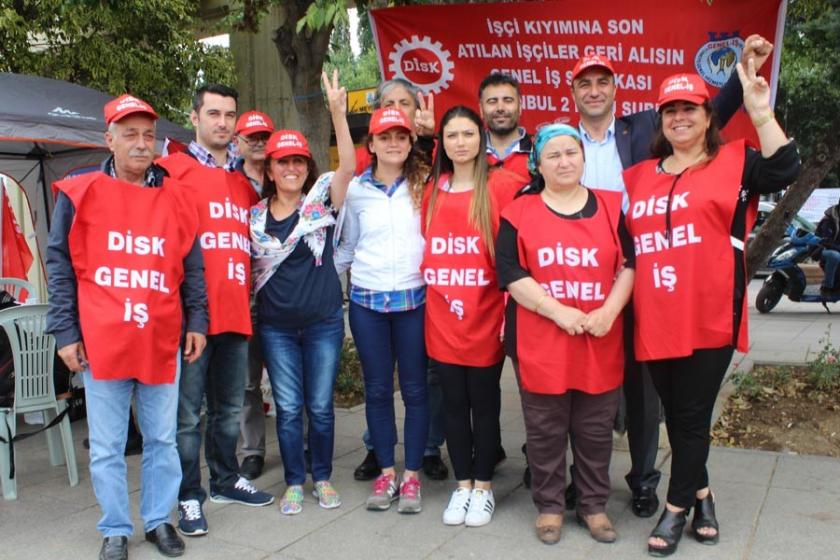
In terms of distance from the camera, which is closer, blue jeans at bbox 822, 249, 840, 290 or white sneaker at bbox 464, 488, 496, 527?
white sneaker at bbox 464, 488, 496, 527

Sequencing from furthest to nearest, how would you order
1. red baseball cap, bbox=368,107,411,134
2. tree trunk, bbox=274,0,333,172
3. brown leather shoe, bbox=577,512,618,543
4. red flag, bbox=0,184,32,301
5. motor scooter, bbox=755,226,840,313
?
motor scooter, bbox=755,226,840,313 → red flag, bbox=0,184,32,301 → tree trunk, bbox=274,0,333,172 → red baseball cap, bbox=368,107,411,134 → brown leather shoe, bbox=577,512,618,543

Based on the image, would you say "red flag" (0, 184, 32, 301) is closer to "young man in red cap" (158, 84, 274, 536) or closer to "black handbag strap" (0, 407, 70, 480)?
"black handbag strap" (0, 407, 70, 480)

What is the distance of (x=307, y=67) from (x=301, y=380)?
286cm

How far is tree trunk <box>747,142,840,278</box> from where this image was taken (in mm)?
5301

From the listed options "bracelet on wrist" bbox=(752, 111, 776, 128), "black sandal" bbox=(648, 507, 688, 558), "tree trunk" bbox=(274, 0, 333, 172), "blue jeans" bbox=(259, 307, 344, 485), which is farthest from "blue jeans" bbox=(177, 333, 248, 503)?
"bracelet on wrist" bbox=(752, 111, 776, 128)

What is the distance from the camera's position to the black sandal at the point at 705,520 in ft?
10.9

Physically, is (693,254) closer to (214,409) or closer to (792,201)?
(214,409)

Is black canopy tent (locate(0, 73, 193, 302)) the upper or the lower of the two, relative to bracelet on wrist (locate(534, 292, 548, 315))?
upper

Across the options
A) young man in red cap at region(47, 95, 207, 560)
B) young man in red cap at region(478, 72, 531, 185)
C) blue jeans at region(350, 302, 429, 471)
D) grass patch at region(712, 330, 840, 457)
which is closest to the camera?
young man in red cap at region(47, 95, 207, 560)

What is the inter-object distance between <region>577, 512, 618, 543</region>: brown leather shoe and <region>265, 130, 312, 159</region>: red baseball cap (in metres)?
2.16

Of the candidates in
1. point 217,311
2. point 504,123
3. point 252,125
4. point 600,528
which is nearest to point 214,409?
point 217,311

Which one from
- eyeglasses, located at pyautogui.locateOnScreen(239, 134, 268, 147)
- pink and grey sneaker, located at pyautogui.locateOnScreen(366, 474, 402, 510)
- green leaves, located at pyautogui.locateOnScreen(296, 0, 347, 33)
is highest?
green leaves, located at pyautogui.locateOnScreen(296, 0, 347, 33)

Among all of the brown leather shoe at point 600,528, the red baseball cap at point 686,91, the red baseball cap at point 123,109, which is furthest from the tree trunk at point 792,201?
the red baseball cap at point 123,109

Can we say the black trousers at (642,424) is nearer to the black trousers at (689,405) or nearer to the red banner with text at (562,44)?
the black trousers at (689,405)
